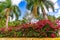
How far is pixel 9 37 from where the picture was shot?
224 cm

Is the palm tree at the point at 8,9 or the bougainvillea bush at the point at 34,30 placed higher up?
the palm tree at the point at 8,9

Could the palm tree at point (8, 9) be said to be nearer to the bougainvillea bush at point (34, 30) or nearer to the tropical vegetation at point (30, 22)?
the tropical vegetation at point (30, 22)

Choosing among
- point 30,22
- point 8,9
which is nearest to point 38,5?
point 30,22

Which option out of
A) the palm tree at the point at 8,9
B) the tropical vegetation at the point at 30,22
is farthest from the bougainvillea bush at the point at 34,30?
the palm tree at the point at 8,9

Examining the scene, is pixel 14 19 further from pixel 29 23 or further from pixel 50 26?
pixel 50 26

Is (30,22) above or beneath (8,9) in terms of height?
beneath

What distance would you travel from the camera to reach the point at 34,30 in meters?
2.21

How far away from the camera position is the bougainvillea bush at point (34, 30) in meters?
2.19

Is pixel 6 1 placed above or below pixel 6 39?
above

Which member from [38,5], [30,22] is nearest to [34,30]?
[30,22]

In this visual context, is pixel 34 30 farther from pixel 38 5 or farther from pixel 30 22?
pixel 38 5

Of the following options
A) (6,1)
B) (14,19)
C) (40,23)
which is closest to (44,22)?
(40,23)

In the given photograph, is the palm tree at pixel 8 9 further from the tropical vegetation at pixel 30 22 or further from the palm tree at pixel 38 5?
the palm tree at pixel 38 5

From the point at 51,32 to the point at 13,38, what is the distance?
41cm
